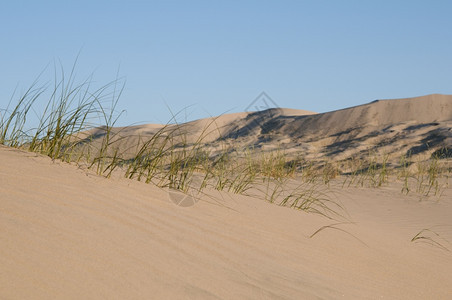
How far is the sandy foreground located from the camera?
169 cm

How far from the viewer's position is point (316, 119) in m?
16.1

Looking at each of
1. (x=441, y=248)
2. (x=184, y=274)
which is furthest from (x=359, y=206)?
(x=184, y=274)

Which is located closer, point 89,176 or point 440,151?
point 89,176

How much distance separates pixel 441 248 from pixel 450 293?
105 cm

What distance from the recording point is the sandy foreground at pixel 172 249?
169cm

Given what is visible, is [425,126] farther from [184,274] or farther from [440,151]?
[184,274]

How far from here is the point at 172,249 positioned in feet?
6.97

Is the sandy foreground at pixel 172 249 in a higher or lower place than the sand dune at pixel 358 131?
lower

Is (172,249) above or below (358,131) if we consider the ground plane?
below

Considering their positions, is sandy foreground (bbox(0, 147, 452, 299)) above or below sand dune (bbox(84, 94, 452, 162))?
below

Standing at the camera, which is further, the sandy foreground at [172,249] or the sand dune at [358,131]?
the sand dune at [358,131]

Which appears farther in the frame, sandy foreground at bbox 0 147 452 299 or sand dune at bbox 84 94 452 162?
sand dune at bbox 84 94 452 162

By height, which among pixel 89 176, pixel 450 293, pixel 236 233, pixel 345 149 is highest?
pixel 345 149

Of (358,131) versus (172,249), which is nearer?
(172,249)
